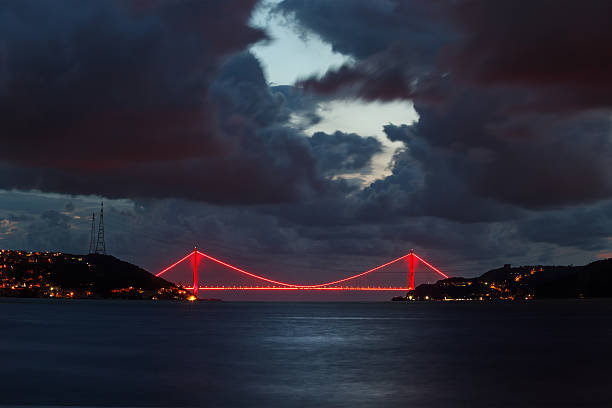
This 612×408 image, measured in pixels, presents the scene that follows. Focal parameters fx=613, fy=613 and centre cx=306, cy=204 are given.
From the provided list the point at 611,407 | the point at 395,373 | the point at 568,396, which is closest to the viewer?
the point at 611,407

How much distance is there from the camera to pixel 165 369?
85.6 ft

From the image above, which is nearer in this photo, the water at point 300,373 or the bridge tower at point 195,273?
the water at point 300,373

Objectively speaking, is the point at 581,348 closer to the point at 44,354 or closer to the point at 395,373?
the point at 395,373

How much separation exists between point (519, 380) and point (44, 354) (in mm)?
23424

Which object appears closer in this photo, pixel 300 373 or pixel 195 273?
pixel 300 373

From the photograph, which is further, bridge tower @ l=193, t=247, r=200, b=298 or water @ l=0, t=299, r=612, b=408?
bridge tower @ l=193, t=247, r=200, b=298

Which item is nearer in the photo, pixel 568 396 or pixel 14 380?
pixel 568 396

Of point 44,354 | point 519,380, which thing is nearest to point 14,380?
point 44,354

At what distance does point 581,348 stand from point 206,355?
23925 mm

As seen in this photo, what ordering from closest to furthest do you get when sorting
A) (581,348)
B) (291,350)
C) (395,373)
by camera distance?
(395,373) → (291,350) → (581,348)

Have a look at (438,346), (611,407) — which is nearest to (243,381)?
(611,407)

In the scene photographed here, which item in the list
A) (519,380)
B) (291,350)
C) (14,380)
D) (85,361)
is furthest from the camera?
(291,350)

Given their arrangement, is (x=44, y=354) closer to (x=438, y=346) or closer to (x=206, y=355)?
(x=206, y=355)

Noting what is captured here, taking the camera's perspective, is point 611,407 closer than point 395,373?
Yes
